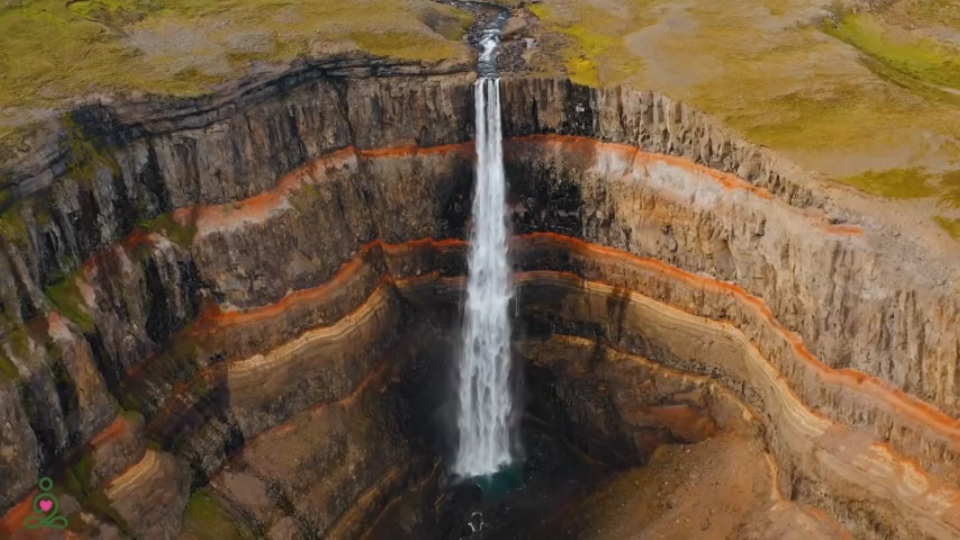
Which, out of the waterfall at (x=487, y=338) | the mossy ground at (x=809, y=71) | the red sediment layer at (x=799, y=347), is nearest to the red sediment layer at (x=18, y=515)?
the waterfall at (x=487, y=338)

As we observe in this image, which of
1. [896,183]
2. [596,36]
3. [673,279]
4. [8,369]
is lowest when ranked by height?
[673,279]

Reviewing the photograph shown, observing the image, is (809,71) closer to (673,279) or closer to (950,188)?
(950,188)

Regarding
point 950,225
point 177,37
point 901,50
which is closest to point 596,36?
point 901,50

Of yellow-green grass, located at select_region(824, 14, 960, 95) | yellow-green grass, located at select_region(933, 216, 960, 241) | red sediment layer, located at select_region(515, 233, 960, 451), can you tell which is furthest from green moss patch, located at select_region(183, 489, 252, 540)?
yellow-green grass, located at select_region(824, 14, 960, 95)

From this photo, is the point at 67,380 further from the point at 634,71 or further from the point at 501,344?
the point at 634,71

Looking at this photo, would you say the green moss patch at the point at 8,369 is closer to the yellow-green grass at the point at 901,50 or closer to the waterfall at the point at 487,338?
the waterfall at the point at 487,338

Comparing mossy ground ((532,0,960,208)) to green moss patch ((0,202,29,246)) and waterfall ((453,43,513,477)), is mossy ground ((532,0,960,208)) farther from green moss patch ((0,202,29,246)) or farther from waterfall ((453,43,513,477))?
green moss patch ((0,202,29,246))

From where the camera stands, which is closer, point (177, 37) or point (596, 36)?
point (177, 37)
